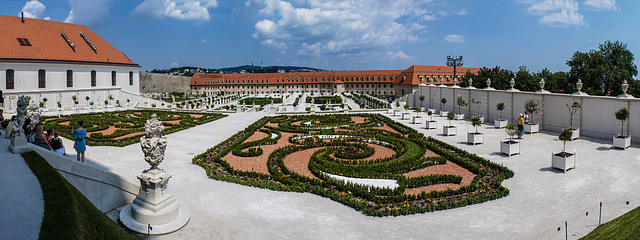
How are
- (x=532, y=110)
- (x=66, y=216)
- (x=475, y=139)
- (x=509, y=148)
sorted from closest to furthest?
1. (x=66, y=216)
2. (x=509, y=148)
3. (x=475, y=139)
4. (x=532, y=110)

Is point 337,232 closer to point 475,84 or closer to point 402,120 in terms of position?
point 402,120

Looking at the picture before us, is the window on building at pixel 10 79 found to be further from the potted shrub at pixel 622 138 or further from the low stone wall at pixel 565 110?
the potted shrub at pixel 622 138

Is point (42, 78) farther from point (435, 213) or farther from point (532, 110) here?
point (532, 110)

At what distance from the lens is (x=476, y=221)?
8.54 m

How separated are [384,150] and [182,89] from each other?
335 feet

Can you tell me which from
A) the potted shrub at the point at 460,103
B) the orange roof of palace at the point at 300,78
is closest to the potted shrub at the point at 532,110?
the potted shrub at the point at 460,103

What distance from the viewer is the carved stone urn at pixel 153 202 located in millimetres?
7719

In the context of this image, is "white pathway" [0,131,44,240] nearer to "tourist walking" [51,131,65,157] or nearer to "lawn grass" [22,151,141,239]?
"lawn grass" [22,151,141,239]

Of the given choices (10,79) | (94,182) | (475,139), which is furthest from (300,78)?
(94,182)

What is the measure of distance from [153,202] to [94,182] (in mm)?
1555

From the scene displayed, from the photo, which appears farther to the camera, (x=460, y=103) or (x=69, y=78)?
(x=69, y=78)

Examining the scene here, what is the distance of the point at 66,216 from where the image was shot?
5.36 metres

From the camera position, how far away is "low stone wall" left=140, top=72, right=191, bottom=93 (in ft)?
296

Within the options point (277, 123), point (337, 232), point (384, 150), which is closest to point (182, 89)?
point (277, 123)
